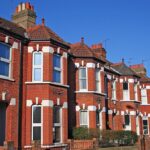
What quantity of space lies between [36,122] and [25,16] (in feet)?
30.1

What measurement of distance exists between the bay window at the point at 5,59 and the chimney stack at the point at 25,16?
19.9 ft

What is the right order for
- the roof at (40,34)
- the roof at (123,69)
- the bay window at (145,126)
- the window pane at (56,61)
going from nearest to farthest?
the roof at (40,34)
the window pane at (56,61)
the roof at (123,69)
the bay window at (145,126)

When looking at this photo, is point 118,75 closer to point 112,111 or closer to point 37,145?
point 112,111

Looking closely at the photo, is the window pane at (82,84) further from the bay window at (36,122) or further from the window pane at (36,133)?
the window pane at (36,133)

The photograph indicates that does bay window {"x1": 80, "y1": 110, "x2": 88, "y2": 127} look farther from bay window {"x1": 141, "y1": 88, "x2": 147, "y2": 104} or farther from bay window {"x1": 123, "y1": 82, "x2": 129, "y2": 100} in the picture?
bay window {"x1": 141, "y1": 88, "x2": 147, "y2": 104}

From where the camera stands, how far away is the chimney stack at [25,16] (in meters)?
24.6

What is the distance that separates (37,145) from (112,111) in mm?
14777

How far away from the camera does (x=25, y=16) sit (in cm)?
2475

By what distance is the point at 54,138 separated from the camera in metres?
20.0

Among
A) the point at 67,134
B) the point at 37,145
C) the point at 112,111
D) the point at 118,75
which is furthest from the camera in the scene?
the point at 118,75

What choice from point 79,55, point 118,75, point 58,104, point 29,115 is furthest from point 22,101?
point 118,75

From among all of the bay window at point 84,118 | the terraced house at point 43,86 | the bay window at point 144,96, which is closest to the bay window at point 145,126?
the bay window at point 144,96

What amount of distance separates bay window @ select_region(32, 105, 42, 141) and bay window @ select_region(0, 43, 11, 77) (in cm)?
277

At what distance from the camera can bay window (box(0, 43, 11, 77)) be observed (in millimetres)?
18359
